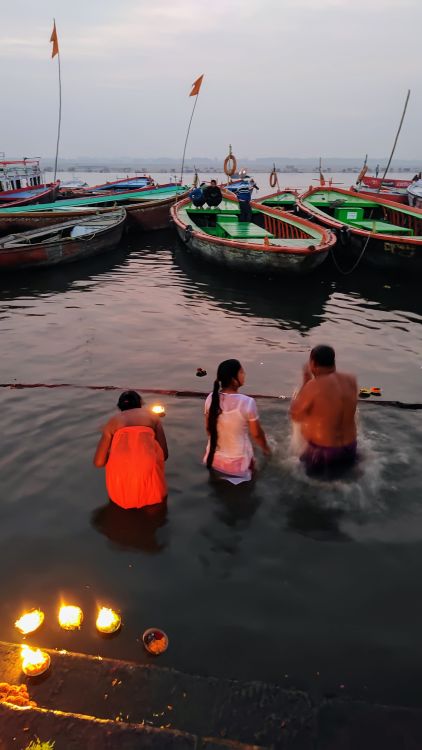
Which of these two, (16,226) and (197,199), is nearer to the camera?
(197,199)

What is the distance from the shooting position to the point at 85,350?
31.2 feet

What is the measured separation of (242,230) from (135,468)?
13745mm

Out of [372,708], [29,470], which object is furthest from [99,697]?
[29,470]

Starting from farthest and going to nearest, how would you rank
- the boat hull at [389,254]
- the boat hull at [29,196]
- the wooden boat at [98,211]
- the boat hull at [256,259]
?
the boat hull at [29,196], the wooden boat at [98,211], the boat hull at [389,254], the boat hull at [256,259]

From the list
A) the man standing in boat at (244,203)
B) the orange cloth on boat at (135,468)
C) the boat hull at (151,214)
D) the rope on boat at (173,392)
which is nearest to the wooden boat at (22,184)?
the boat hull at (151,214)

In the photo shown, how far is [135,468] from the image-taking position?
4121mm

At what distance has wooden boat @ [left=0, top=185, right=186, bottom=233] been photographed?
20.1 m

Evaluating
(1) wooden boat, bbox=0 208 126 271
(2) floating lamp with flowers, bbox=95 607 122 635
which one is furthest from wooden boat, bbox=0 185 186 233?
(2) floating lamp with flowers, bbox=95 607 122 635

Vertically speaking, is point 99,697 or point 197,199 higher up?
point 197,199

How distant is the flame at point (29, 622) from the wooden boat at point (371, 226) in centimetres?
1332

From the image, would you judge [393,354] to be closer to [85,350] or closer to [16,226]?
[85,350]

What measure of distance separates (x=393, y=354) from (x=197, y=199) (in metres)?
12.5

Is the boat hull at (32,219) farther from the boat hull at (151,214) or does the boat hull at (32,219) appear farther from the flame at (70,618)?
the flame at (70,618)

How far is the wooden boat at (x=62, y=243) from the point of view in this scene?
15172mm
